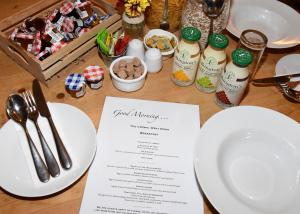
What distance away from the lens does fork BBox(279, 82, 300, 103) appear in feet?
2.56

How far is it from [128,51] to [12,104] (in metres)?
0.31

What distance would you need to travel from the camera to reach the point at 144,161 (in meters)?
0.66

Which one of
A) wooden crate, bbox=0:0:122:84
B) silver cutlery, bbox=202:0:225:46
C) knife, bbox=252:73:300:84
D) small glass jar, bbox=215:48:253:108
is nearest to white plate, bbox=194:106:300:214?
small glass jar, bbox=215:48:253:108

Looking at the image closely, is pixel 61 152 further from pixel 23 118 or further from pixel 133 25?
pixel 133 25

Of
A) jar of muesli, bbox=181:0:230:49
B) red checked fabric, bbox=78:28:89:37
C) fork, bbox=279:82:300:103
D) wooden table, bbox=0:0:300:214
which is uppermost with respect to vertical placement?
jar of muesli, bbox=181:0:230:49

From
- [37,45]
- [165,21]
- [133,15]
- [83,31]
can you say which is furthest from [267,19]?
[37,45]

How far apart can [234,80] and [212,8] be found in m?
0.21

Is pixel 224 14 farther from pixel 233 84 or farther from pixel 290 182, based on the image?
pixel 290 182

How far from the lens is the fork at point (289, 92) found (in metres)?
0.78

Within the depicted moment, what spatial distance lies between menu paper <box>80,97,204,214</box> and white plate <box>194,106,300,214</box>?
6 cm

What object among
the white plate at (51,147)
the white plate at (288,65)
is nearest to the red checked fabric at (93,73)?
the white plate at (51,147)

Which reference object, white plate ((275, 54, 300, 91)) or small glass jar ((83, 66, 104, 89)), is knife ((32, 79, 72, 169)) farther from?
white plate ((275, 54, 300, 91))

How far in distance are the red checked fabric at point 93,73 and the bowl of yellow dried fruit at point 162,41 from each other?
0.15m

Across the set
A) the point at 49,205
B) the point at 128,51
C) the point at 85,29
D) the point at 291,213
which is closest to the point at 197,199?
the point at 291,213
